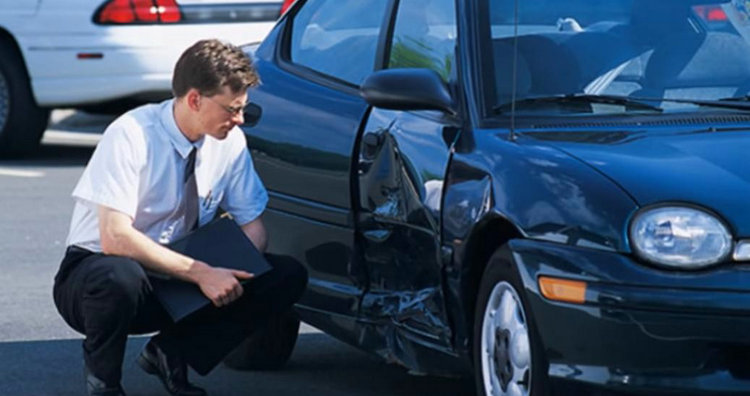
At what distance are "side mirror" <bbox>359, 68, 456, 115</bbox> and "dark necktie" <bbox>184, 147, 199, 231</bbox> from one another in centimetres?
74

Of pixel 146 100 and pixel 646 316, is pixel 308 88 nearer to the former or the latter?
pixel 646 316

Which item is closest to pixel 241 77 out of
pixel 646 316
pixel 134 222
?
pixel 134 222

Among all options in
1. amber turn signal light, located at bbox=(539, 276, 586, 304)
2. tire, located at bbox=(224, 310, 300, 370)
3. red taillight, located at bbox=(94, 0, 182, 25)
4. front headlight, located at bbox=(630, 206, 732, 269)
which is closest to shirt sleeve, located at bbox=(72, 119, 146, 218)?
tire, located at bbox=(224, 310, 300, 370)

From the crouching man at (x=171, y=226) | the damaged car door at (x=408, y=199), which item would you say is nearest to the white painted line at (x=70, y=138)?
the crouching man at (x=171, y=226)

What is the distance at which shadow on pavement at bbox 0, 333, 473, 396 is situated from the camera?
6273mm

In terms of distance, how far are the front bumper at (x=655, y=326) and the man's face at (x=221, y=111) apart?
153cm

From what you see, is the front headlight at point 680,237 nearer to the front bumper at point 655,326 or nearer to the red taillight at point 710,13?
the front bumper at point 655,326

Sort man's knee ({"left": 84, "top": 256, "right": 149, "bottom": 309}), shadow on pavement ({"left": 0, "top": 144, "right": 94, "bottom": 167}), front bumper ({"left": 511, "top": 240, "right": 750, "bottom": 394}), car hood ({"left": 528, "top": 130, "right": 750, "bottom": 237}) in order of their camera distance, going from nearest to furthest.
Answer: front bumper ({"left": 511, "top": 240, "right": 750, "bottom": 394}) < car hood ({"left": 528, "top": 130, "right": 750, "bottom": 237}) < man's knee ({"left": 84, "top": 256, "right": 149, "bottom": 309}) < shadow on pavement ({"left": 0, "top": 144, "right": 94, "bottom": 167})

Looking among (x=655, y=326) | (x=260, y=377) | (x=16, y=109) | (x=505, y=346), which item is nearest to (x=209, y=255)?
(x=260, y=377)

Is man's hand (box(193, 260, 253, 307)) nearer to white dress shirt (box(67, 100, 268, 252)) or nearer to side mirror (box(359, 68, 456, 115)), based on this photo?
white dress shirt (box(67, 100, 268, 252))

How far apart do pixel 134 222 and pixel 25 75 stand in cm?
737

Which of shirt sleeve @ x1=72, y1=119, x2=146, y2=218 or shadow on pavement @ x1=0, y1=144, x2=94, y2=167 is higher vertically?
shirt sleeve @ x1=72, y1=119, x2=146, y2=218

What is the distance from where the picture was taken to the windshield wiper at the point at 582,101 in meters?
5.34

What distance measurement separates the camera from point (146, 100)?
13289 millimetres
